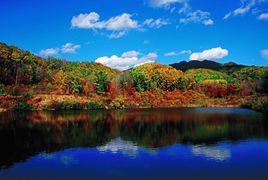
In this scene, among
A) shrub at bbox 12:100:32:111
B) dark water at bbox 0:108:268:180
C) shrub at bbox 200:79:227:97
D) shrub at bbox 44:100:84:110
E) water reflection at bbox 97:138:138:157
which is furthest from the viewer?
shrub at bbox 200:79:227:97

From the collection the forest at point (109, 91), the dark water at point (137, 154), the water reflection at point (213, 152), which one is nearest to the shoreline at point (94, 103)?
the forest at point (109, 91)

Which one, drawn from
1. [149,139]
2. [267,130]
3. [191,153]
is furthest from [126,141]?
[267,130]

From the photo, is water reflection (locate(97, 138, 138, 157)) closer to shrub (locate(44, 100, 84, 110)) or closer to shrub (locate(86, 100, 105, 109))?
shrub (locate(44, 100, 84, 110))

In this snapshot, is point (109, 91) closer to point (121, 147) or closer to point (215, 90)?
point (215, 90)

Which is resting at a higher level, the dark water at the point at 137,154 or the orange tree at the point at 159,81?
the orange tree at the point at 159,81

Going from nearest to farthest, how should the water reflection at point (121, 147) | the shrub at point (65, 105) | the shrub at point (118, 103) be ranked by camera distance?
the water reflection at point (121, 147) < the shrub at point (65, 105) < the shrub at point (118, 103)

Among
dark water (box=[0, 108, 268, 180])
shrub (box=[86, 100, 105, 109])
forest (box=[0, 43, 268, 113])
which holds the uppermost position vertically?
forest (box=[0, 43, 268, 113])

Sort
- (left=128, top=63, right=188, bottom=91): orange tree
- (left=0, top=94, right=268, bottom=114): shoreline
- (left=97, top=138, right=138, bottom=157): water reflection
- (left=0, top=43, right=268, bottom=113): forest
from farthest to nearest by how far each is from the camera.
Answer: (left=128, top=63, right=188, bottom=91): orange tree → (left=0, top=43, right=268, bottom=113): forest → (left=0, top=94, right=268, bottom=114): shoreline → (left=97, top=138, right=138, bottom=157): water reflection

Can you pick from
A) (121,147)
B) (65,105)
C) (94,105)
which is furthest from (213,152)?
(65,105)

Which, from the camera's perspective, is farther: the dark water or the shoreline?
the shoreline

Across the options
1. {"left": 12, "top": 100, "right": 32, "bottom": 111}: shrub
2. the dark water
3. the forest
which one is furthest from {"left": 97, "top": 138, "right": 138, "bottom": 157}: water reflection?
{"left": 12, "top": 100, "right": 32, "bottom": 111}: shrub

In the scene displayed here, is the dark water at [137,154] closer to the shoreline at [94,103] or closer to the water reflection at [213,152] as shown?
the water reflection at [213,152]

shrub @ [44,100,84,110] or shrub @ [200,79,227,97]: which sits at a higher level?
shrub @ [200,79,227,97]

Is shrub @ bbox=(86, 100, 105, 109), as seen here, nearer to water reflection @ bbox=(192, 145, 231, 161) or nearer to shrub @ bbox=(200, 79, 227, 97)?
shrub @ bbox=(200, 79, 227, 97)
